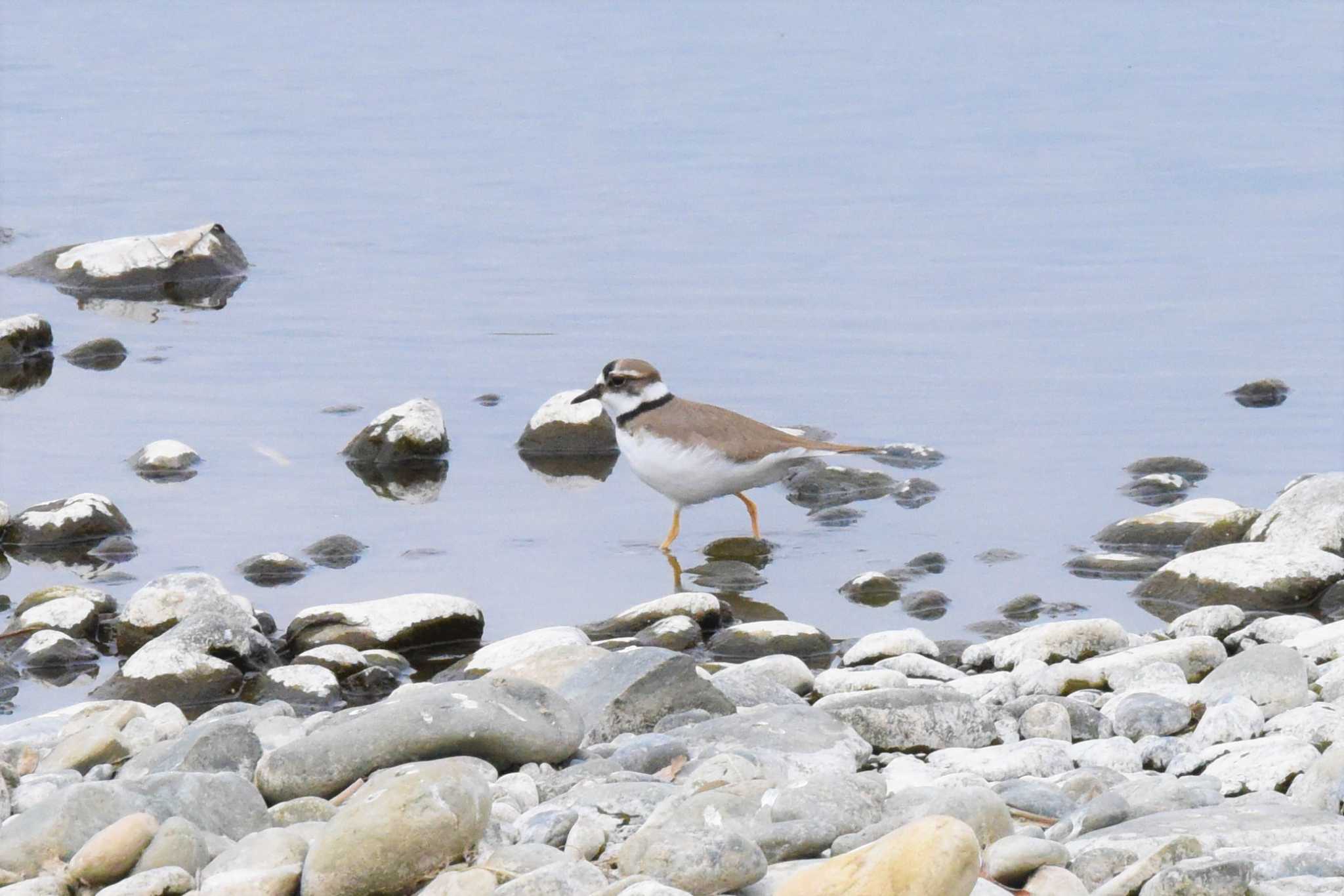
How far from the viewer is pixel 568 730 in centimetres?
594

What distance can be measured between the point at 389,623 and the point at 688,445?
79.9 inches

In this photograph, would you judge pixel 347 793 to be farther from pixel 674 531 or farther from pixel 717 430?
pixel 674 531

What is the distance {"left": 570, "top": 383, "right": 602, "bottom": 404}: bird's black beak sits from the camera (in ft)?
33.7

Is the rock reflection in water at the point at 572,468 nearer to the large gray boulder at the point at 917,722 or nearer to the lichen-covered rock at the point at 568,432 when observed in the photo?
the lichen-covered rock at the point at 568,432

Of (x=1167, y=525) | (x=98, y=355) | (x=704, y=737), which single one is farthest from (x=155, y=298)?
(x=704, y=737)

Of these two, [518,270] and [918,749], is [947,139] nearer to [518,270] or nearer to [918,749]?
[518,270]

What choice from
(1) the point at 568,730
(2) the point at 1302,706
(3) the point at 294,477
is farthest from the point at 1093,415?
(1) the point at 568,730

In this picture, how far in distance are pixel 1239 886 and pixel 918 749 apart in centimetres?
198

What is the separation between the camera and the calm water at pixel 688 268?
10.1m

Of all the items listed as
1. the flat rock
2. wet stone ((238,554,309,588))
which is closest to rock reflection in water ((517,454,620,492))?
wet stone ((238,554,309,588))

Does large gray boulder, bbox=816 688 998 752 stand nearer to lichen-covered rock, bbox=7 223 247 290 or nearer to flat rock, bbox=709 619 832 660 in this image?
flat rock, bbox=709 619 832 660

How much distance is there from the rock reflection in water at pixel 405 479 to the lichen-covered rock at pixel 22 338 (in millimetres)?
3381

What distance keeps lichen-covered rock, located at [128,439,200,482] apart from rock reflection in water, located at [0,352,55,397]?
2053mm

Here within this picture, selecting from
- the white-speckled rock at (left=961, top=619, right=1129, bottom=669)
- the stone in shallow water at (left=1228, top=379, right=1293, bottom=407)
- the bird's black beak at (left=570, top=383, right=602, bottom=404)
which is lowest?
the white-speckled rock at (left=961, top=619, right=1129, bottom=669)
